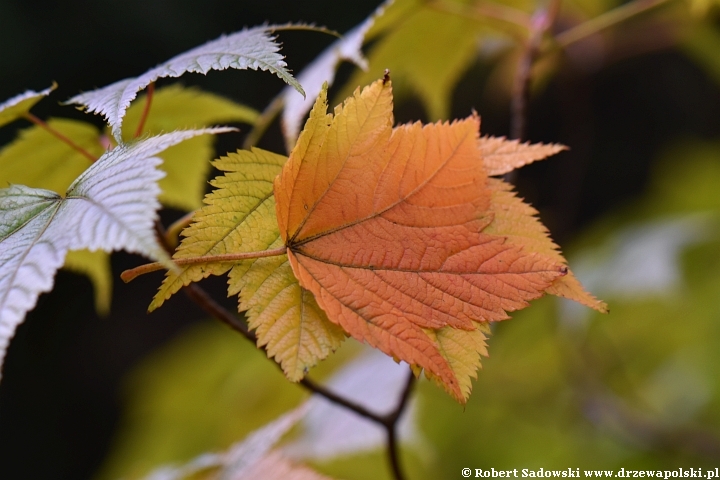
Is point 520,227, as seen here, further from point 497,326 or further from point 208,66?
point 497,326

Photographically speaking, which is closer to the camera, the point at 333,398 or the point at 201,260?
the point at 201,260

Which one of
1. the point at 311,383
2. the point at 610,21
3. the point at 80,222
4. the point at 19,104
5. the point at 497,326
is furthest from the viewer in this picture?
the point at 497,326

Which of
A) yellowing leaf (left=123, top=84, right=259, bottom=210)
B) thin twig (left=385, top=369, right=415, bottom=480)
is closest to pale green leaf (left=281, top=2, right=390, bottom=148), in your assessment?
yellowing leaf (left=123, top=84, right=259, bottom=210)

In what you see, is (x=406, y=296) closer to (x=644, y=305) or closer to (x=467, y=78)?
(x=644, y=305)

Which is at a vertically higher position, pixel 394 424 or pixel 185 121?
pixel 185 121

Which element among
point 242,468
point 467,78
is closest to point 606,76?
point 467,78

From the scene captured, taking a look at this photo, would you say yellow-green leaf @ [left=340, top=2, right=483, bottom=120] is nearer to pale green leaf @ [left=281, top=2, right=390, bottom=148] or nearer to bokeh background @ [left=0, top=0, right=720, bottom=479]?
bokeh background @ [left=0, top=0, right=720, bottom=479]

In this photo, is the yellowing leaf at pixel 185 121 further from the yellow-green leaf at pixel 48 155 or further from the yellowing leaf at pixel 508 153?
the yellowing leaf at pixel 508 153

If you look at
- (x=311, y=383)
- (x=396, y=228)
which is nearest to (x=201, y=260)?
(x=396, y=228)

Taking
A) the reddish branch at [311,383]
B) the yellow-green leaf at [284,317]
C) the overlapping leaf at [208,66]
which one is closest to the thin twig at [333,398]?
the reddish branch at [311,383]
